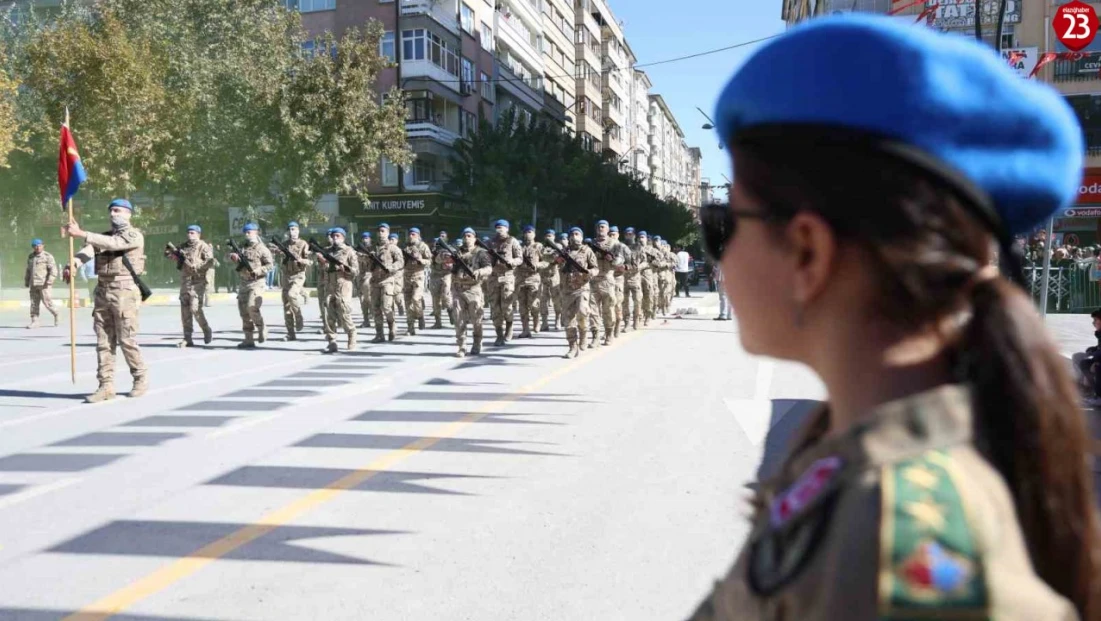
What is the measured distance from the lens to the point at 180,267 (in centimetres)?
1641

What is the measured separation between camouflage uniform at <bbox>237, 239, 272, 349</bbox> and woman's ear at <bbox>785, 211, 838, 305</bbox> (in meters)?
15.9

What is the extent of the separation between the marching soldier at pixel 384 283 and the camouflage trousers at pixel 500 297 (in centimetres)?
179

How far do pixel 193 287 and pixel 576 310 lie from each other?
20.2 ft

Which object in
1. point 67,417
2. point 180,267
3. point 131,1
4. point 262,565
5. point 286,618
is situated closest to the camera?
point 286,618

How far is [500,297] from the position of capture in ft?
55.7

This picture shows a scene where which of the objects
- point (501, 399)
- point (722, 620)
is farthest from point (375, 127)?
point (722, 620)

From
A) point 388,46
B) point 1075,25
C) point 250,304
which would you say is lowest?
point 250,304

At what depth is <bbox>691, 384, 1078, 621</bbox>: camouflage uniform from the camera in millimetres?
821

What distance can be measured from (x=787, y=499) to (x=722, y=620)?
8.2 inches

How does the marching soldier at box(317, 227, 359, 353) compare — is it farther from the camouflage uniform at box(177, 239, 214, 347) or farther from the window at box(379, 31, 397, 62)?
the window at box(379, 31, 397, 62)

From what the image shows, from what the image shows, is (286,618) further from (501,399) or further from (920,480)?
(501,399)

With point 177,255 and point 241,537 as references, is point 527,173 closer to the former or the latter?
point 177,255

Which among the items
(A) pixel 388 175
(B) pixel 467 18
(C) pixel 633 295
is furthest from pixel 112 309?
(B) pixel 467 18

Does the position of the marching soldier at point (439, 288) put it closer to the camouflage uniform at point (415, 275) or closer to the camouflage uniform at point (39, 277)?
the camouflage uniform at point (415, 275)
